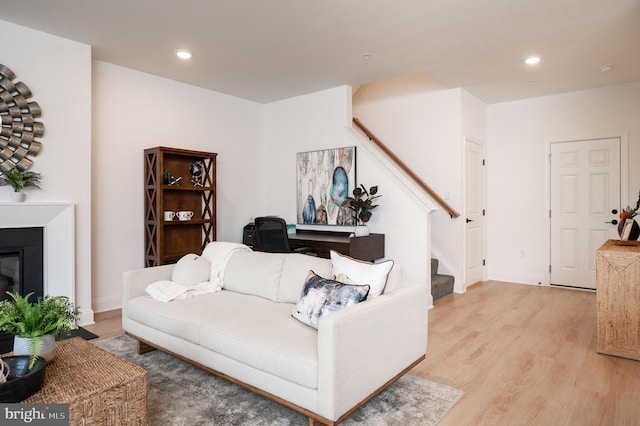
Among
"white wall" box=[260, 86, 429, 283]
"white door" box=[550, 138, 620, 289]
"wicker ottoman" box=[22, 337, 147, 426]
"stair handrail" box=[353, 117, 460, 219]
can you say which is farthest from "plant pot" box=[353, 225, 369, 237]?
"wicker ottoman" box=[22, 337, 147, 426]

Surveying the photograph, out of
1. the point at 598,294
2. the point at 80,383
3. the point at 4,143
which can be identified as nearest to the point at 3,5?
the point at 4,143

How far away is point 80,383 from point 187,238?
3.31 metres

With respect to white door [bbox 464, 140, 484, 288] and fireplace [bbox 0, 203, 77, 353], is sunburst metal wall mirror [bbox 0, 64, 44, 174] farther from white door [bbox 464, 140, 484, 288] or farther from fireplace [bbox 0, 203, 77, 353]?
white door [bbox 464, 140, 484, 288]

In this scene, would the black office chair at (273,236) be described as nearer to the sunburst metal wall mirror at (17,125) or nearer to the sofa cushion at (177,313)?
the sofa cushion at (177,313)

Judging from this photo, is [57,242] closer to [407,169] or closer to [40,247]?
[40,247]

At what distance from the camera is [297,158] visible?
5.59 meters

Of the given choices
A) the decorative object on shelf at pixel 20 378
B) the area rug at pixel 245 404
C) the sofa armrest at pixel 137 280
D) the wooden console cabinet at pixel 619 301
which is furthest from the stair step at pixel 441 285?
the decorative object on shelf at pixel 20 378

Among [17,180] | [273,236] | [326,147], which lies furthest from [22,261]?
[326,147]

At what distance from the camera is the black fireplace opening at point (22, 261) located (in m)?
3.36

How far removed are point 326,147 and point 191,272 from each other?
2679 mm

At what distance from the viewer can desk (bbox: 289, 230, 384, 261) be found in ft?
13.9

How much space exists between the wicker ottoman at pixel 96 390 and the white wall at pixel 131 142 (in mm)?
2561

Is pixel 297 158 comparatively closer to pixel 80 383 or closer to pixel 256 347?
pixel 256 347

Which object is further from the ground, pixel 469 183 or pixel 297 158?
pixel 297 158
